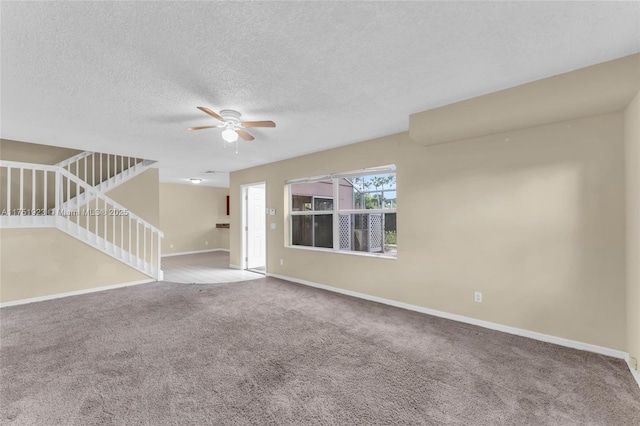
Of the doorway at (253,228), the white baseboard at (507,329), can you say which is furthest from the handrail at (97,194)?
the white baseboard at (507,329)

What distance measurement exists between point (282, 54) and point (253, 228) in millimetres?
5186

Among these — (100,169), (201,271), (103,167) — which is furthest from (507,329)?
(103,167)

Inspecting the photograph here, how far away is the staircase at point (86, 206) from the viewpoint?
14.0 feet

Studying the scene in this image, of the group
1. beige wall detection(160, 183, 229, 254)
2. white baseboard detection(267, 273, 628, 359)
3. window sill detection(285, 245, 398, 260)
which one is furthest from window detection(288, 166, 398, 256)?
beige wall detection(160, 183, 229, 254)

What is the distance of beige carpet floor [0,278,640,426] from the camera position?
173 cm

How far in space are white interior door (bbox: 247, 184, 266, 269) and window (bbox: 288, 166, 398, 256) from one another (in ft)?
5.26

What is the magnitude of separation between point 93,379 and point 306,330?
6.17ft

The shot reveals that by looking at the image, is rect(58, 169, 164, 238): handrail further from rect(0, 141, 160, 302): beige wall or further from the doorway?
the doorway

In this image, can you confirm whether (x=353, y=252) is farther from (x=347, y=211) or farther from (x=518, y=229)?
(x=518, y=229)

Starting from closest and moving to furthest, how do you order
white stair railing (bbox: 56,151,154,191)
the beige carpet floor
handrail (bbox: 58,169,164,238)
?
1. the beige carpet floor
2. handrail (bbox: 58,169,164,238)
3. white stair railing (bbox: 56,151,154,191)

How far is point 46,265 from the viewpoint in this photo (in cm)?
418

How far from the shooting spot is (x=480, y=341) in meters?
2.71

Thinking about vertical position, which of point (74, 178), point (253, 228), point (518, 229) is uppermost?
point (74, 178)

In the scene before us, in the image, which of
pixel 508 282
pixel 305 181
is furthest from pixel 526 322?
pixel 305 181
